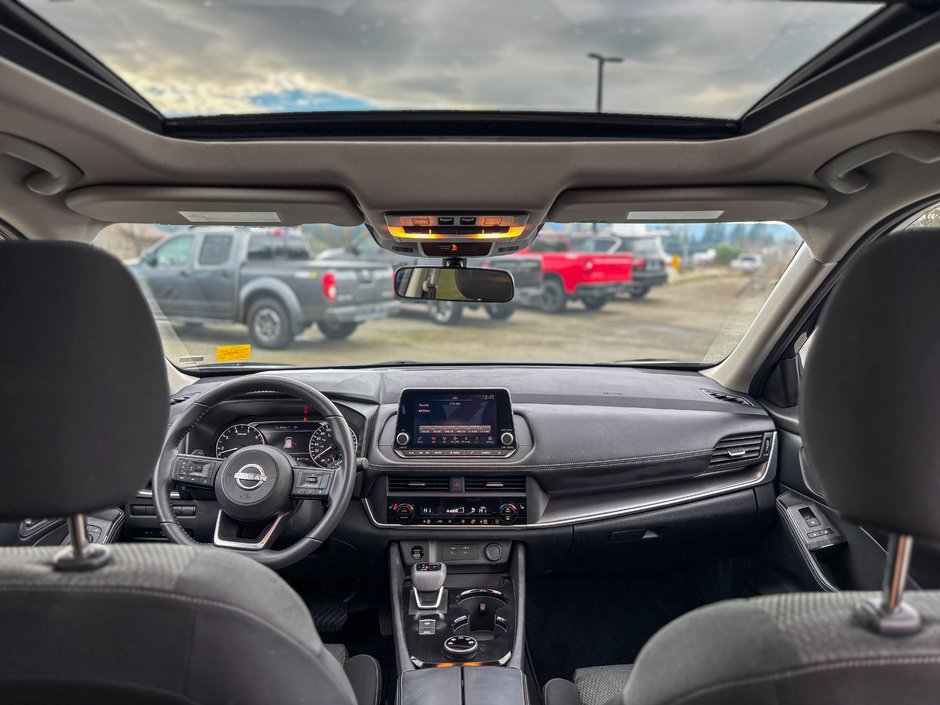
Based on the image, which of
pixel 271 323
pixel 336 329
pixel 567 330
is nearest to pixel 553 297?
pixel 567 330

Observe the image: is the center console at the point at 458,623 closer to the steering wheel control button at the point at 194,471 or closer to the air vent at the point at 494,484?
the air vent at the point at 494,484

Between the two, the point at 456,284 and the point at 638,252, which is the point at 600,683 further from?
the point at 638,252

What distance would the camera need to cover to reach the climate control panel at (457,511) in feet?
10.8

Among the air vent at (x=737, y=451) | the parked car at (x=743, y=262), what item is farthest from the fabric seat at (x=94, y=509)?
the parked car at (x=743, y=262)

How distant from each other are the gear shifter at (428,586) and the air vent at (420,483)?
372 mm

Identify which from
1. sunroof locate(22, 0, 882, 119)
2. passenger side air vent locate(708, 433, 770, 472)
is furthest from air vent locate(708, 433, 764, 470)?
sunroof locate(22, 0, 882, 119)

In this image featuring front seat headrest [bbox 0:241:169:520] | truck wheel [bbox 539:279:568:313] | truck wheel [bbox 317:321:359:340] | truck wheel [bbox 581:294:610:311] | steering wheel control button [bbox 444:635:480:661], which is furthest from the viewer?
truck wheel [bbox 581:294:610:311]

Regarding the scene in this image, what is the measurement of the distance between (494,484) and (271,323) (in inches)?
178

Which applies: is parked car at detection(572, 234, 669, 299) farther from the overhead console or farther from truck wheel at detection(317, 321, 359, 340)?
the overhead console

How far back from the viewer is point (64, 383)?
47.3 inches

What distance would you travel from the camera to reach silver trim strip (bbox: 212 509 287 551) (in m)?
2.81

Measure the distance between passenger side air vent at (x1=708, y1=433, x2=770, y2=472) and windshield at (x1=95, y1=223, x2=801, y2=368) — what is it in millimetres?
1739

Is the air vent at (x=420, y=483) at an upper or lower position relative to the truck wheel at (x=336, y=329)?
lower

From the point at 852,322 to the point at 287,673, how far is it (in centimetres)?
118
